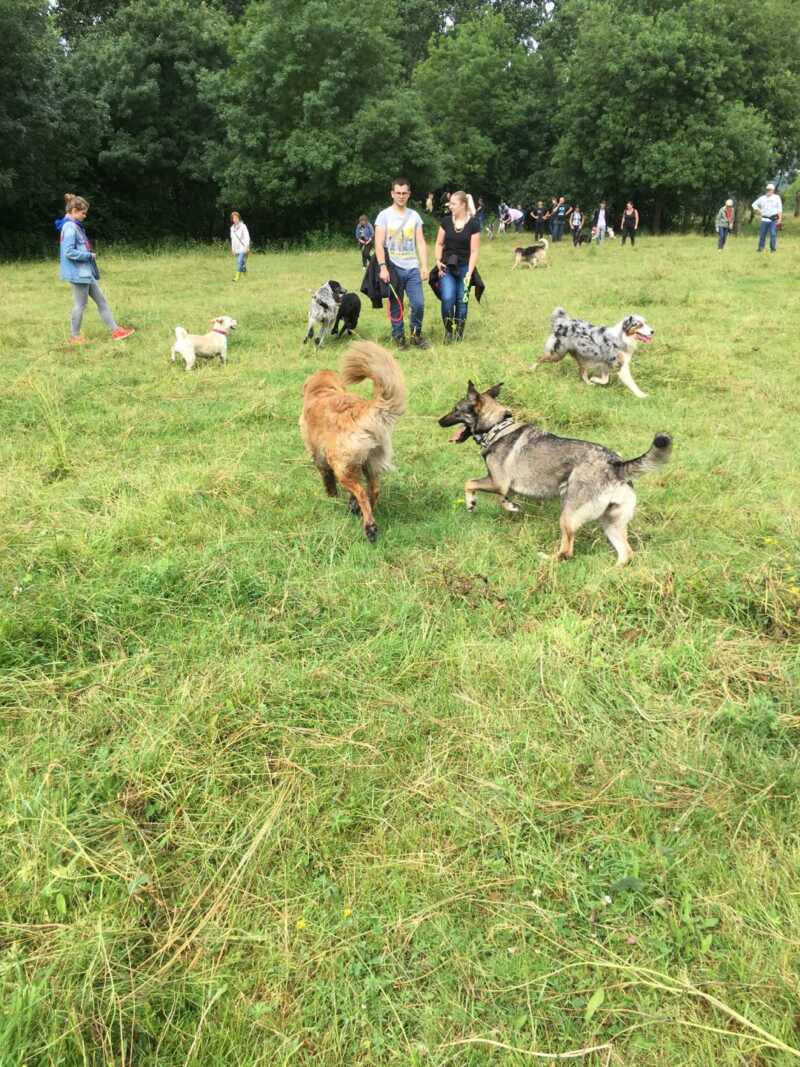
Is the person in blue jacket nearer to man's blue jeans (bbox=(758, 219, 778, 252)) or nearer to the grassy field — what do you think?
the grassy field

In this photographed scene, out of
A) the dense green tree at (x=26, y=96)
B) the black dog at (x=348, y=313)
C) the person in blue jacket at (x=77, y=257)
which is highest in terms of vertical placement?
the dense green tree at (x=26, y=96)

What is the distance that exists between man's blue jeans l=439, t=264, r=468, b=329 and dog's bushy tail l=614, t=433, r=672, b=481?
18.5 ft

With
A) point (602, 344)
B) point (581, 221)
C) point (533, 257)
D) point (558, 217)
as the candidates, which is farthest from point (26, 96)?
point (602, 344)

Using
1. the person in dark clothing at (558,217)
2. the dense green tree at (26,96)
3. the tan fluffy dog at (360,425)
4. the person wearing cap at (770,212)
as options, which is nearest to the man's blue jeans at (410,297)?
the tan fluffy dog at (360,425)

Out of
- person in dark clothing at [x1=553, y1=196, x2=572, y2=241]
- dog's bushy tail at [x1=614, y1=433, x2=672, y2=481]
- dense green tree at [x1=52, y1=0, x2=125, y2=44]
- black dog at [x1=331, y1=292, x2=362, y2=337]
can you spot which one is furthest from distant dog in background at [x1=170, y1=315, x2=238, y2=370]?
dense green tree at [x1=52, y1=0, x2=125, y2=44]

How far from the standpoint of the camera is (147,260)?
21.7m

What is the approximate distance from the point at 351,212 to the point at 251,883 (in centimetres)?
3174

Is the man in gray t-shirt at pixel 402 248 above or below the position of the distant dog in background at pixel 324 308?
above

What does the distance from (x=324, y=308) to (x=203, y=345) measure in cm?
194

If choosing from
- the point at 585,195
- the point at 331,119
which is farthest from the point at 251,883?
the point at 585,195

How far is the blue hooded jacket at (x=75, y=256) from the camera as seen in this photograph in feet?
28.1

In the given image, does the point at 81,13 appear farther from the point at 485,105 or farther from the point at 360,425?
the point at 360,425

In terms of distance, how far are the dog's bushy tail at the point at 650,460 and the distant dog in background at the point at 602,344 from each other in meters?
3.92

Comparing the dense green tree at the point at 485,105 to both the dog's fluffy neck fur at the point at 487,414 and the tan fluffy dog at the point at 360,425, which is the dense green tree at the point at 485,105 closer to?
the dog's fluffy neck fur at the point at 487,414
